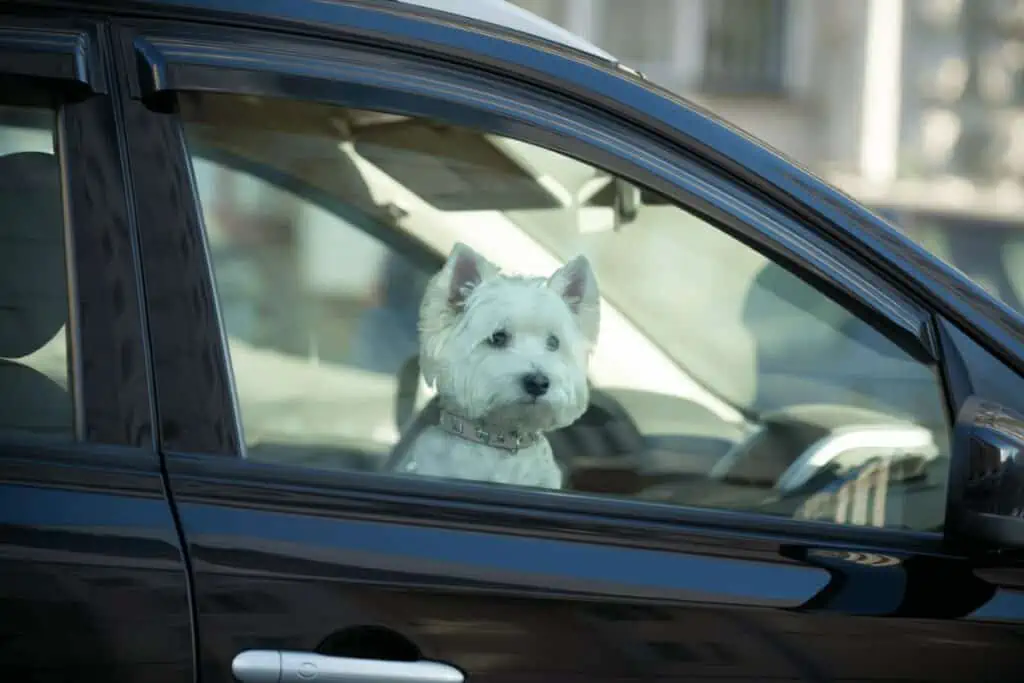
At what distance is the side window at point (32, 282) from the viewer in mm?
1739

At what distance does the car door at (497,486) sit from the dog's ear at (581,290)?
22cm

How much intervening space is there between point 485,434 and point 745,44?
10.9 m

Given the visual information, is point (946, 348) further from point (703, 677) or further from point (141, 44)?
point (141, 44)

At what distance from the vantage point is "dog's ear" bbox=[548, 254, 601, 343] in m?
2.32

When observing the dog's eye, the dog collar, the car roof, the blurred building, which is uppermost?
the blurred building

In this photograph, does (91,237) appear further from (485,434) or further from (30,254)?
(485,434)

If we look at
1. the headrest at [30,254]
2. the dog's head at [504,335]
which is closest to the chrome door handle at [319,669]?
the headrest at [30,254]

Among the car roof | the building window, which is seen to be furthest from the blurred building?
the car roof

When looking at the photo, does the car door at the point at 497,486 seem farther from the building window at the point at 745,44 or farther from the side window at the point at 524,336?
the building window at the point at 745,44

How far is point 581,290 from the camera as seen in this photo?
236cm

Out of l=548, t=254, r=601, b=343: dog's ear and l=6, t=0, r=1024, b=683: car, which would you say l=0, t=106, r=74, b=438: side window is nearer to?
l=6, t=0, r=1024, b=683: car

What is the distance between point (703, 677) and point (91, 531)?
2.38ft

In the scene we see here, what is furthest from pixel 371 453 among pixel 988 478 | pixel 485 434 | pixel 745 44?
pixel 745 44

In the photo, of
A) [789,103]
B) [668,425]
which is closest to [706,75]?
[789,103]
